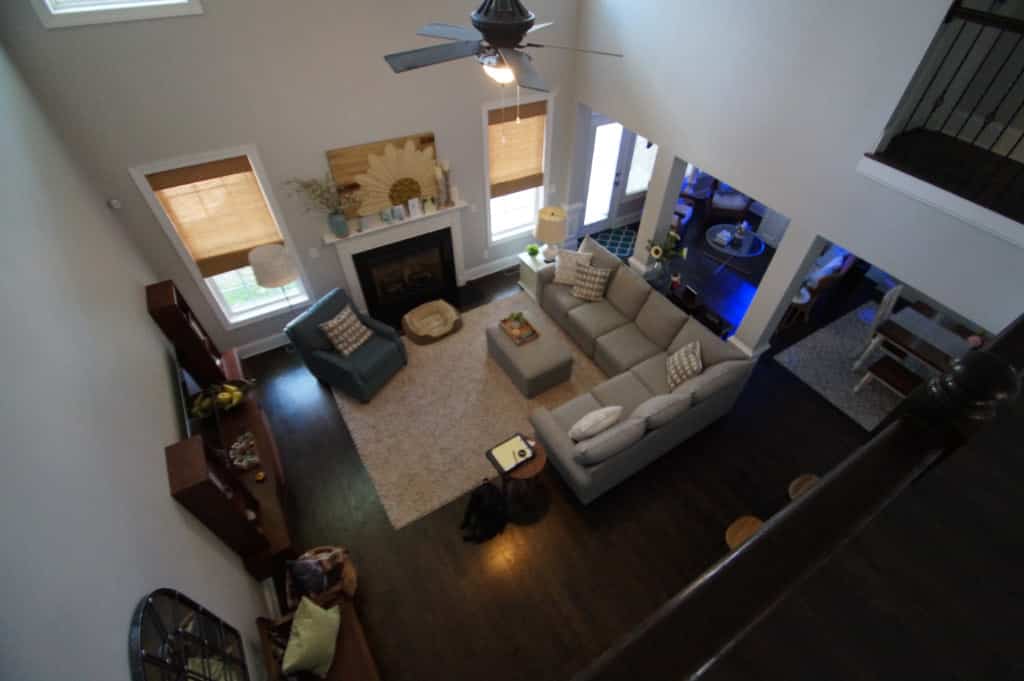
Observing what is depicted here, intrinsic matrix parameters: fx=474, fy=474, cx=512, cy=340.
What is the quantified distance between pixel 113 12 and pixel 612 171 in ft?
19.1

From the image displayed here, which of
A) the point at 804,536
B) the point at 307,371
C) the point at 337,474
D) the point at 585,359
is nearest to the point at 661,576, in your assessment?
the point at 585,359

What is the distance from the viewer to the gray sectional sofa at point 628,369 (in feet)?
13.9

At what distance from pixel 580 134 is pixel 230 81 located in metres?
4.10

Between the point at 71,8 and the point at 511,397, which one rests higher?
the point at 71,8

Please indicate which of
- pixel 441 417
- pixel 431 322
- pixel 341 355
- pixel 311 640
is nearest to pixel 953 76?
pixel 441 417

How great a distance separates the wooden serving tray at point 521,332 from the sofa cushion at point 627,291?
1.10 meters

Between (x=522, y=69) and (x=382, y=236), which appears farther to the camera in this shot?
A: (x=382, y=236)

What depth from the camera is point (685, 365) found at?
15.8 feet

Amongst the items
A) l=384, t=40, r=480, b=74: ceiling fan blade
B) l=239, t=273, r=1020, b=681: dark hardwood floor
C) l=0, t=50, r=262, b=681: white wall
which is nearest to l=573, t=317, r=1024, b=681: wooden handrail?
l=0, t=50, r=262, b=681: white wall

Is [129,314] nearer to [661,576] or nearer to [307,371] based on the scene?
[307,371]

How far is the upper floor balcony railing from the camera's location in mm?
3227

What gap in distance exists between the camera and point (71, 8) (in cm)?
354

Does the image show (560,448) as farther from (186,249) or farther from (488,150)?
(186,249)

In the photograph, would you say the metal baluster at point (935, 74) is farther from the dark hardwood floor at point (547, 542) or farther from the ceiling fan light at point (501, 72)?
the ceiling fan light at point (501, 72)
